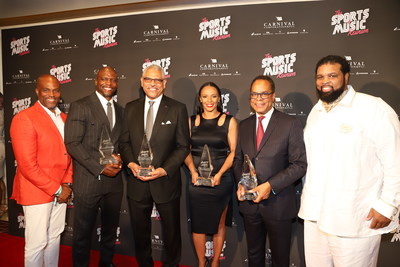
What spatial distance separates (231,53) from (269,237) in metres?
2.12

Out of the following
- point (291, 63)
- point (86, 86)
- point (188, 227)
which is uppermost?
point (291, 63)

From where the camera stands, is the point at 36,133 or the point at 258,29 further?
the point at 258,29

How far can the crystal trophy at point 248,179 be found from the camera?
7.75ft

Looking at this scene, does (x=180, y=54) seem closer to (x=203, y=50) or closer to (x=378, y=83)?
(x=203, y=50)

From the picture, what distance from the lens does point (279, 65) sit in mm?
3305

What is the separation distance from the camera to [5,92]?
14.5ft

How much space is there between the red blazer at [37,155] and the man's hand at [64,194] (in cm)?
6

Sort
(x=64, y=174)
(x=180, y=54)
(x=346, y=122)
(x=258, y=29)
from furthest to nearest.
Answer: (x=180, y=54) < (x=258, y=29) < (x=64, y=174) < (x=346, y=122)

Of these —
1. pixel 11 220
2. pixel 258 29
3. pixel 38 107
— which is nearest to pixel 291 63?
pixel 258 29

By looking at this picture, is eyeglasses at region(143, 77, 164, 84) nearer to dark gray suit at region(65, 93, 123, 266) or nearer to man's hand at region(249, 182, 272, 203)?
dark gray suit at region(65, 93, 123, 266)

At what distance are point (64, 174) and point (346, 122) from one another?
2662 millimetres

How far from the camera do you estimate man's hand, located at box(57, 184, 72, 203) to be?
8.96ft

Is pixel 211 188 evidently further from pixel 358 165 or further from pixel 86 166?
pixel 358 165

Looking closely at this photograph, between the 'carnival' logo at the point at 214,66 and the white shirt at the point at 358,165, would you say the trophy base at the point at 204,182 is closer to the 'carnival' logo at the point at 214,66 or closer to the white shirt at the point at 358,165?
the white shirt at the point at 358,165
